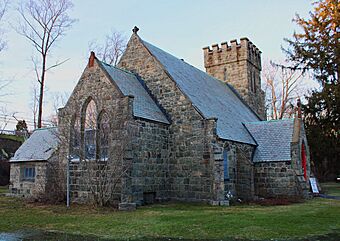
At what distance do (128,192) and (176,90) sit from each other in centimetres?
662

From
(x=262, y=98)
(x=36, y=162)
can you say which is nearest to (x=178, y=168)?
(x=36, y=162)

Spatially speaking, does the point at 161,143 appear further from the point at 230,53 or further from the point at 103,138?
the point at 230,53

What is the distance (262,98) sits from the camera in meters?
34.4

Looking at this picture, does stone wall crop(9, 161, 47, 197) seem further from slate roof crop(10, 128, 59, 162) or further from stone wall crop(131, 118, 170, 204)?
stone wall crop(131, 118, 170, 204)

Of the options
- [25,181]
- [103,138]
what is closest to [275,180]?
[103,138]

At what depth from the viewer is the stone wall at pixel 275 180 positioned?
19.6 meters

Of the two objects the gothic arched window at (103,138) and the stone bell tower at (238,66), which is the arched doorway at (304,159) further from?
the gothic arched window at (103,138)

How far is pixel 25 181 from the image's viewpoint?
22.5 m

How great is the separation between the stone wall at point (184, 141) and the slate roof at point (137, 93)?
0.55 m

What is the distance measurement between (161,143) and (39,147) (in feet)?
35.3

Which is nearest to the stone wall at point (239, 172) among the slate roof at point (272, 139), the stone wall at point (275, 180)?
the stone wall at point (275, 180)

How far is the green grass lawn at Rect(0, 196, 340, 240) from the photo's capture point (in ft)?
29.9

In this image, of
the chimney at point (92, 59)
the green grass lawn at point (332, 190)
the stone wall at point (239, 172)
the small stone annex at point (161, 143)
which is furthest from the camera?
the green grass lawn at point (332, 190)

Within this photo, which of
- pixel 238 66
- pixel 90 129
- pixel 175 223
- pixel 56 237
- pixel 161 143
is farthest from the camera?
pixel 238 66
